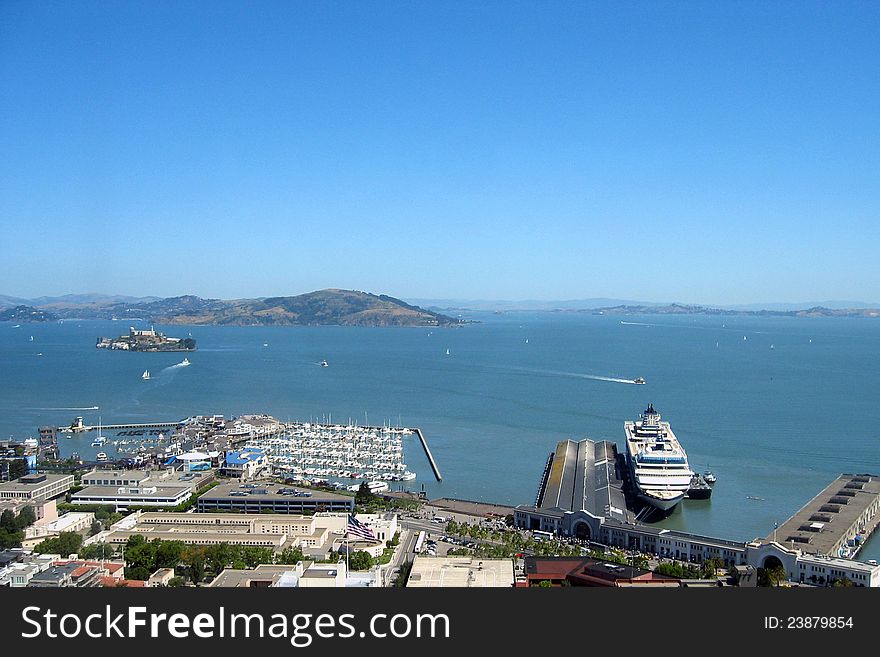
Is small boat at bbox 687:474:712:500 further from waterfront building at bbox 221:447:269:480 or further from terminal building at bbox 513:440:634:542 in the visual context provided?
waterfront building at bbox 221:447:269:480

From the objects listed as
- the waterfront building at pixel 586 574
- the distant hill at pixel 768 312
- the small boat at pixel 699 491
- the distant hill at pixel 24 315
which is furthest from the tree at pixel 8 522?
the distant hill at pixel 768 312

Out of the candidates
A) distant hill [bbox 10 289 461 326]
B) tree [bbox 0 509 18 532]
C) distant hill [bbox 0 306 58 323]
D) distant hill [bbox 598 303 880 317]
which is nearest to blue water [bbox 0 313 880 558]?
tree [bbox 0 509 18 532]

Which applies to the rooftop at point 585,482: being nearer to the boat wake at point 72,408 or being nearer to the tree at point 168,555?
the tree at point 168,555

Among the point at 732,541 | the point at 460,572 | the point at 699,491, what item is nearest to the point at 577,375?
the point at 699,491

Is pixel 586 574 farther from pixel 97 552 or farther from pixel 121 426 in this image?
pixel 121 426
